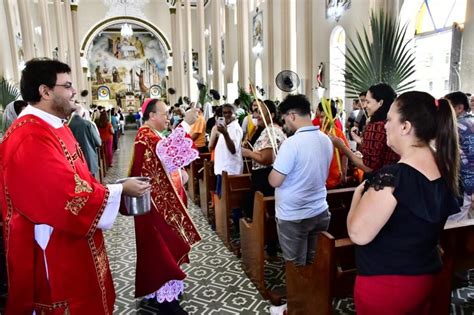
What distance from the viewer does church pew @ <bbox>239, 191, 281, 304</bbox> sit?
3221 millimetres

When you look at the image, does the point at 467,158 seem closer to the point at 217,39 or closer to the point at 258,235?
the point at 258,235

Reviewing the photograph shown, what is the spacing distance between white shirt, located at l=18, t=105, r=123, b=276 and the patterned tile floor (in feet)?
5.12

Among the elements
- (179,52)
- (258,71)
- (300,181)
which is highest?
(179,52)

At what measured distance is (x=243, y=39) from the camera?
46.4 ft

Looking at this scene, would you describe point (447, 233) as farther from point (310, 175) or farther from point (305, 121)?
point (305, 121)

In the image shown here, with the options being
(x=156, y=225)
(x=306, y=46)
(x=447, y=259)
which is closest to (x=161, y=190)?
(x=156, y=225)

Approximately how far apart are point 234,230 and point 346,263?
2.85 m

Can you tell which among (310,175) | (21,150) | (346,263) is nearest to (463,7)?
(310,175)

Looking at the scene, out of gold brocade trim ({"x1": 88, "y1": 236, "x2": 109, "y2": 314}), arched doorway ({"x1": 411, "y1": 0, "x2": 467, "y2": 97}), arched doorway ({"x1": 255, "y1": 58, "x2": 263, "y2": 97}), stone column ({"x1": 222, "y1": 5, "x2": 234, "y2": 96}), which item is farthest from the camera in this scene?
stone column ({"x1": 222, "y1": 5, "x2": 234, "y2": 96})

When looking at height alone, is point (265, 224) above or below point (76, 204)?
below

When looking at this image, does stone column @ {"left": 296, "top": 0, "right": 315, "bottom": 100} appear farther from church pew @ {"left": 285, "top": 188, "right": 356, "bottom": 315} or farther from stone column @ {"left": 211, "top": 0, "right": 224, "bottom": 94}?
church pew @ {"left": 285, "top": 188, "right": 356, "bottom": 315}

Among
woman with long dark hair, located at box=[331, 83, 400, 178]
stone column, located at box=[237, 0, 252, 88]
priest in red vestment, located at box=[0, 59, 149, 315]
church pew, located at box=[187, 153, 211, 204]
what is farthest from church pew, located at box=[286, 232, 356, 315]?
stone column, located at box=[237, 0, 252, 88]

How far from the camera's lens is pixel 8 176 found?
Answer: 172 cm

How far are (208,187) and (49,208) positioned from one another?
11.8 feet
